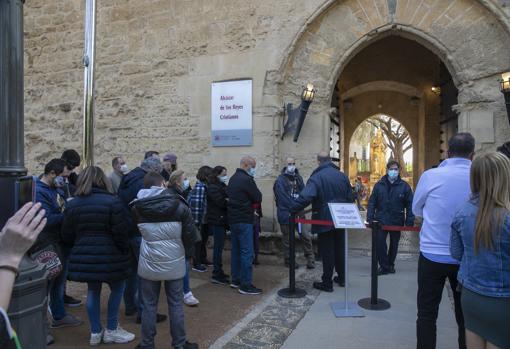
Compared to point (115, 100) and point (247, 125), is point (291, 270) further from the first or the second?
point (115, 100)

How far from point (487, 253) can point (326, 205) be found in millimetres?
3127

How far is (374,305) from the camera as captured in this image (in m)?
4.51

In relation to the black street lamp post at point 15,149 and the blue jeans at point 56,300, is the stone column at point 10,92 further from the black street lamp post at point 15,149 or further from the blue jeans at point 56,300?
the blue jeans at point 56,300

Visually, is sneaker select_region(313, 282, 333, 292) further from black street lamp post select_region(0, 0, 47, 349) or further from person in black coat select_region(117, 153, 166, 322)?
black street lamp post select_region(0, 0, 47, 349)

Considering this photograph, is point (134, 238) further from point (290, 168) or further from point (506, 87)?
point (506, 87)

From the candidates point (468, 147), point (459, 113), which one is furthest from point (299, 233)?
point (468, 147)

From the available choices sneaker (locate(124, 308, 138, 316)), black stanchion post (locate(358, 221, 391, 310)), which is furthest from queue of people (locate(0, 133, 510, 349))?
black stanchion post (locate(358, 221, 391, 310))

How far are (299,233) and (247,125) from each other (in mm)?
2075

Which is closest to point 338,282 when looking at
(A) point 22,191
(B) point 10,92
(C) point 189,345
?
(C) point 189,345

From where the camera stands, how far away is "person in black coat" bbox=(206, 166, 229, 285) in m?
5.54

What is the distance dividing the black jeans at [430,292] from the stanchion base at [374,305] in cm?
150

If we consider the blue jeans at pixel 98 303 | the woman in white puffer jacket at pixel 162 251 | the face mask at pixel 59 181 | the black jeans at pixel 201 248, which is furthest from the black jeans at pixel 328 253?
the face mask at pixel 59 181

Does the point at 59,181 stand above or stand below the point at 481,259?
above

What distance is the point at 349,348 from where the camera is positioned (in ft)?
11.4
